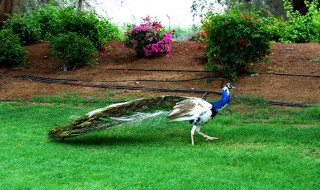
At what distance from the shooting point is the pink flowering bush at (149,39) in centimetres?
1440

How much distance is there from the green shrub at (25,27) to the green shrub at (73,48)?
361cm

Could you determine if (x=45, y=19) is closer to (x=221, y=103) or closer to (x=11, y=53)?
(x=11, y=53)

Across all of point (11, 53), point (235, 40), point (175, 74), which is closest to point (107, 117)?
point (235, 40)

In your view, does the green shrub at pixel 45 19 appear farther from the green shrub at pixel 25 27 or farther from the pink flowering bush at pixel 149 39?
the pink flowering bush at pixel 149 39

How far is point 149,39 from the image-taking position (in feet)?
47.0

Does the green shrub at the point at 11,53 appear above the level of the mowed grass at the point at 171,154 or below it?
above

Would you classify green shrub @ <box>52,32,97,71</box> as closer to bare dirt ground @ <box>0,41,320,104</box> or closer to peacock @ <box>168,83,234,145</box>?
bare dirt ground @ <box>0,41,320,104</box>

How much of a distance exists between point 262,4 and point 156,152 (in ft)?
71.2

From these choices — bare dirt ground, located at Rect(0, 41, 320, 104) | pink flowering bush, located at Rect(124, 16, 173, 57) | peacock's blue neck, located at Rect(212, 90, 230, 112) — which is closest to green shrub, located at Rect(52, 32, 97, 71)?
bare dirt ground, located at Rect(0, 41, 320, 104)

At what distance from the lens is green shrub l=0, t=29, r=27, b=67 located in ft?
48.2

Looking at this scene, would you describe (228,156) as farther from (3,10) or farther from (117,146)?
(3,10)

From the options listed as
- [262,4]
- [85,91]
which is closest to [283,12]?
[262,4]

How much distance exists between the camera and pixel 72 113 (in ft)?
32.2

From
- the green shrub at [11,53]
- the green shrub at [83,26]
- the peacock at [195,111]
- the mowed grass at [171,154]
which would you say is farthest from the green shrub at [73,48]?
the peacock at [195,111]
